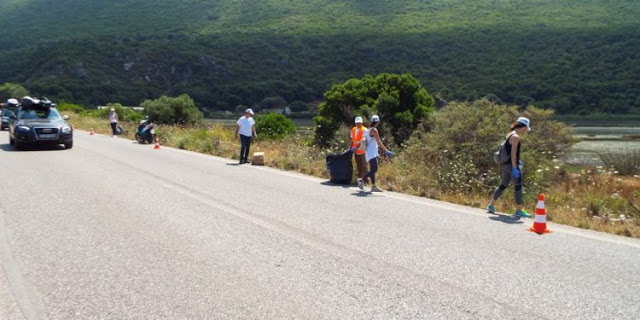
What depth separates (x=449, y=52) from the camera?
227ft

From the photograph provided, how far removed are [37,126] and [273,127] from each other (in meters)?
14.7

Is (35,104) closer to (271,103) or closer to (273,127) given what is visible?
(273,127)

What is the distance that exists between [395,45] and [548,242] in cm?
6964

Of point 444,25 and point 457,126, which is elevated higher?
point 444,25

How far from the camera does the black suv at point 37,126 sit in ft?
64.3

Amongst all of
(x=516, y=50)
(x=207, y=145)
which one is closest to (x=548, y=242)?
(x=207, y=145)

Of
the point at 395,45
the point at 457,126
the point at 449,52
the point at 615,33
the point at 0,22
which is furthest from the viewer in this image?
the point at 0,22

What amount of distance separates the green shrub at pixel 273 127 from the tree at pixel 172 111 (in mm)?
8054

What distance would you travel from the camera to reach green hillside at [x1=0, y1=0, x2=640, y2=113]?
5409 cm

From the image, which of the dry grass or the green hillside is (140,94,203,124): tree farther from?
the green hillside

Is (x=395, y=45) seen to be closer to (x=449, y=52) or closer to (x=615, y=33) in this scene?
(x=449, y=52)

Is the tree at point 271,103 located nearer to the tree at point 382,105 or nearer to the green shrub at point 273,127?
the green shrub at point 273,127

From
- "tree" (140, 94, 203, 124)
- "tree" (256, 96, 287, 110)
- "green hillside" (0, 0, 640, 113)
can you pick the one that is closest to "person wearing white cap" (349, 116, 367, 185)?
Answer: "tree" (140, 94, 203, 124)

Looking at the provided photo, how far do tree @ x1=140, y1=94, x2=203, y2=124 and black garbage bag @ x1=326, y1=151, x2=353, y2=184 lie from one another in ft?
91.4
